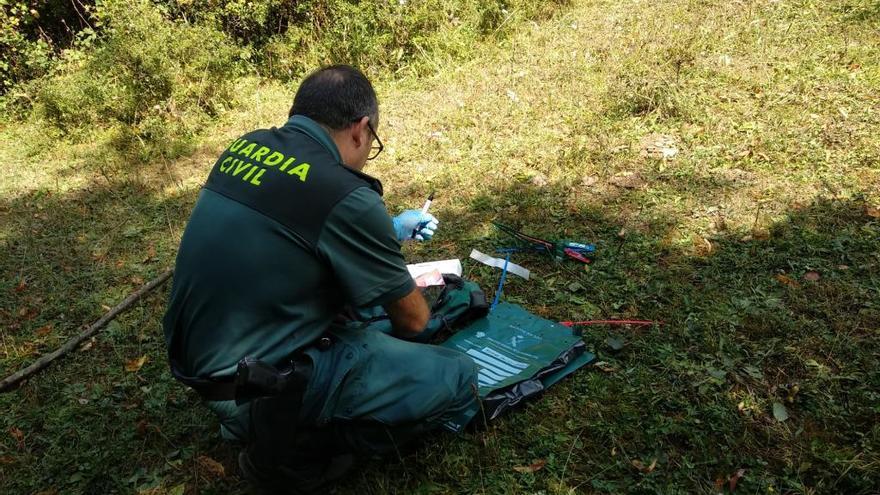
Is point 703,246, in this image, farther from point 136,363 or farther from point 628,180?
point 136,363

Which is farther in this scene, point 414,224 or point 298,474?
point 414,224

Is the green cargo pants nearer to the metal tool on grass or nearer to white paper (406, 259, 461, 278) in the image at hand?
white paper (406, 259, 461, 278)

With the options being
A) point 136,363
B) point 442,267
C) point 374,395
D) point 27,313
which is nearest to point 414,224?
point 442,267

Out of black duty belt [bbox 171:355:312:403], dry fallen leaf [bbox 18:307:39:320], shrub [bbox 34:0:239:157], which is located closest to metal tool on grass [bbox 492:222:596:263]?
black duty belt [bbox 171:355:312:403]

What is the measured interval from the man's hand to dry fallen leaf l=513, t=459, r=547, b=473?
2.38 feet

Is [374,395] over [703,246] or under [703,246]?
over

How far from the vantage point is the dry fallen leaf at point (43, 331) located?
3.76 metres

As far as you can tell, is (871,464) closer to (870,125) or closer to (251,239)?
(251,239)

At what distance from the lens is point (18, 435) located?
2957 millimetres

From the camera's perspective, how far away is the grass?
99.4 inches

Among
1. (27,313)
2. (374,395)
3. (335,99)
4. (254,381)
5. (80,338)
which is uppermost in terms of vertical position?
(335,99)

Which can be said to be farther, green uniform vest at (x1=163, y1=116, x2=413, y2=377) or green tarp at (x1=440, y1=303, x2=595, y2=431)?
green tarp at (x1=440, y1=303, x2=595, y2=431)

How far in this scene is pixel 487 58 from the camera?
6816 mm

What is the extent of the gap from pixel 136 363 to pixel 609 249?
118 inches
